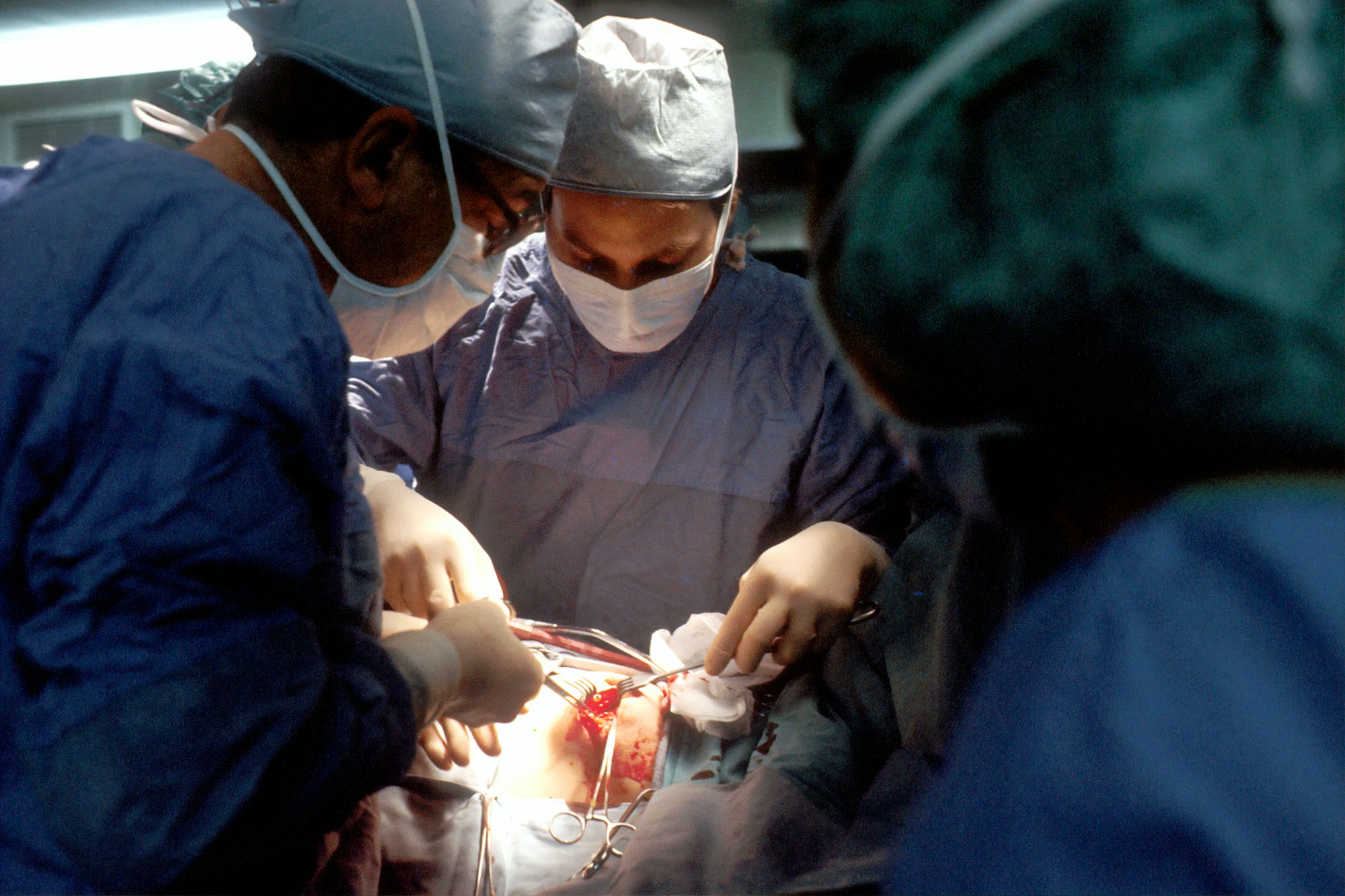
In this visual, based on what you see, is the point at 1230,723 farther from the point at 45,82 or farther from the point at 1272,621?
the point at 45,82

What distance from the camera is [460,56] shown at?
4.94 ft

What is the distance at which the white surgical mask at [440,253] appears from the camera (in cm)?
134

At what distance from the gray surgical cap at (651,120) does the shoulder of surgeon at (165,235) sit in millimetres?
1169

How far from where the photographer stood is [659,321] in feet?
7.76

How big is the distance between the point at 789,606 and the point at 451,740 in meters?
0.80

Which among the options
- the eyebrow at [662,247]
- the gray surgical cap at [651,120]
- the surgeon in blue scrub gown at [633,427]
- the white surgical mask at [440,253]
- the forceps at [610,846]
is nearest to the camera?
the white surgical mask at [440,253]

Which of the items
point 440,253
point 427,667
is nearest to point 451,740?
point 427,667

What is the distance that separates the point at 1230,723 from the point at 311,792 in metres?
0.96

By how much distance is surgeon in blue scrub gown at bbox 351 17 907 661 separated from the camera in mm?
2395

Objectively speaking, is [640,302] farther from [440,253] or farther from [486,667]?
[486,667]

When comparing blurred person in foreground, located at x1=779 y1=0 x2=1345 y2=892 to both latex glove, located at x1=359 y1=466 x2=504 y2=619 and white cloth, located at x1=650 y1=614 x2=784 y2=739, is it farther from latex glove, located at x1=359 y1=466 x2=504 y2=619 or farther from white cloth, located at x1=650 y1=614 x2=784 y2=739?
latex glove, located at x1=359 y1=466 x2=504 y2=619

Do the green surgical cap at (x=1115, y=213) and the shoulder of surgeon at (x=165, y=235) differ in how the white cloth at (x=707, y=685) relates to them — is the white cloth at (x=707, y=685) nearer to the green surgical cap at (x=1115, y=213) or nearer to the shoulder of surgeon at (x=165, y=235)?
the shoulder of surgeon at (x=165, y=235)

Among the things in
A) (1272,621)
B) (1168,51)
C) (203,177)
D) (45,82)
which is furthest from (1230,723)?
(45,82)

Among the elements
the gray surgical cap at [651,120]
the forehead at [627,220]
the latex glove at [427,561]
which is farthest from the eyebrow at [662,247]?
the latex glove at [427,561]
